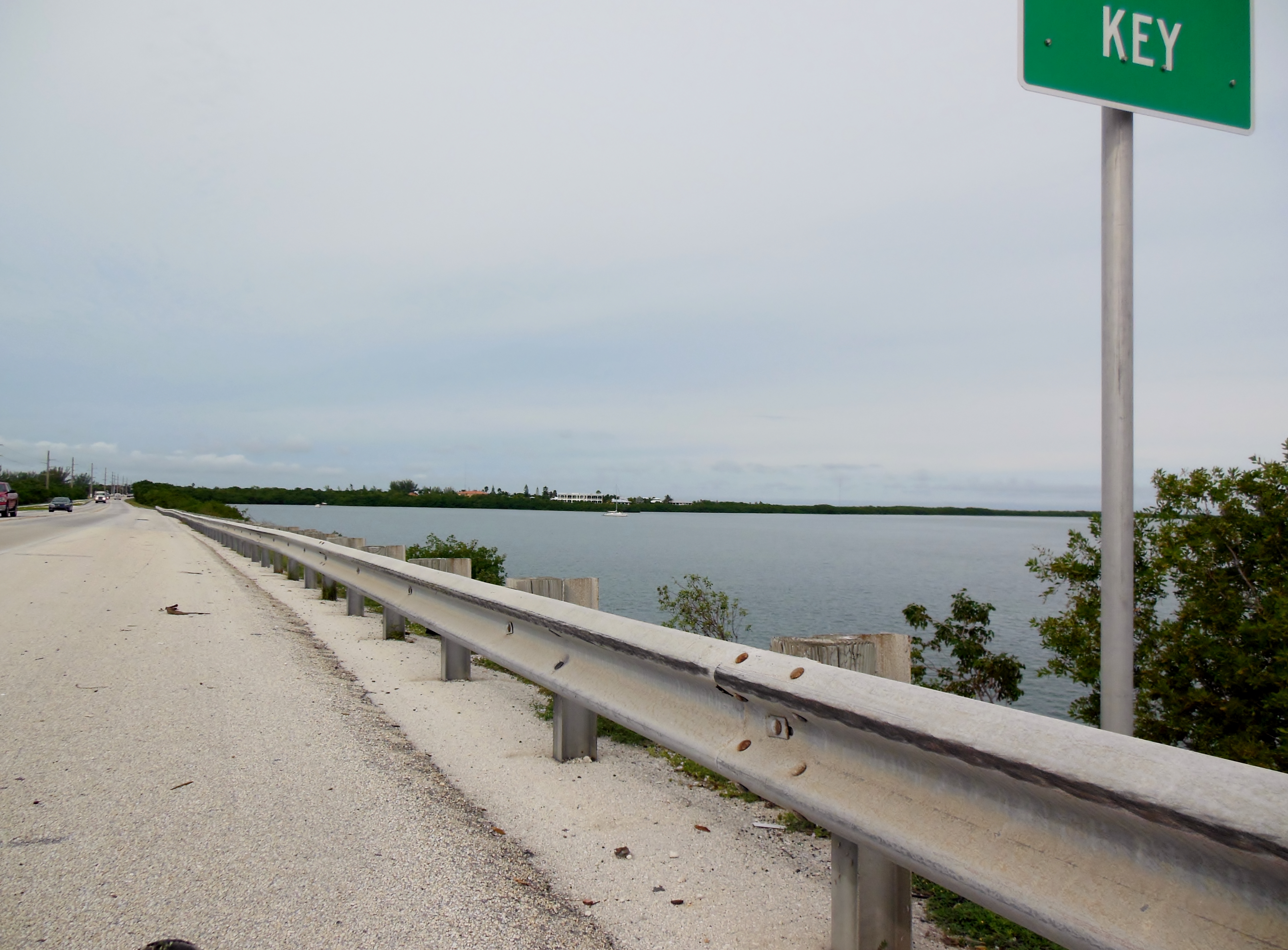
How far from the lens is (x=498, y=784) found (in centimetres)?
397

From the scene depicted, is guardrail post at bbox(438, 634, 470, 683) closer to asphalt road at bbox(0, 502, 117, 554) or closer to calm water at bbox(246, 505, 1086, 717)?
calm water at bbox(246, 505, 1086, 717)

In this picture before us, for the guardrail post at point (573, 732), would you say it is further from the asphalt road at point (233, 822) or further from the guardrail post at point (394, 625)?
the guardrail post at point (394, 625)

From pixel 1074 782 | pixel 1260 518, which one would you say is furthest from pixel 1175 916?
pixel 1260 518

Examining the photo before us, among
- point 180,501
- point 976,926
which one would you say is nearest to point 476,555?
point 976,926

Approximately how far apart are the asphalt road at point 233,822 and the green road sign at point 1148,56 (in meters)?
3.14

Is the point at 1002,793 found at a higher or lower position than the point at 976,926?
higher

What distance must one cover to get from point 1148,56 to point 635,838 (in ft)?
11.1

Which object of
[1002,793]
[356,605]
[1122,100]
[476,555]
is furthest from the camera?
[476,555]

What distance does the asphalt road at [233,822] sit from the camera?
103 inches

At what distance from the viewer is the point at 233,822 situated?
3418 millimetres

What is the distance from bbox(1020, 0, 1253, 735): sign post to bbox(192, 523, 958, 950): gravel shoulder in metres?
1.22

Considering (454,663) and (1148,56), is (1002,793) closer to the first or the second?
(1148,56)

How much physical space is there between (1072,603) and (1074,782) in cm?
1120

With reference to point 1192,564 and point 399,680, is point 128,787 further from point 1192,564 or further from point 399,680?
point 1192,564
